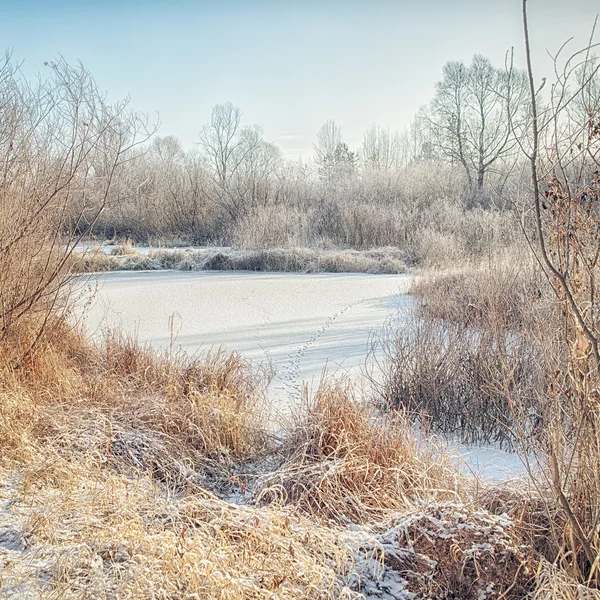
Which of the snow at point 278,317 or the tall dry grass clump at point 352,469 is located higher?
the snow at point 278,317

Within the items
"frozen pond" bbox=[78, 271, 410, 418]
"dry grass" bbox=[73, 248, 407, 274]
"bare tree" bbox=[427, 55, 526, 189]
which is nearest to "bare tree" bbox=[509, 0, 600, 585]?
"frozen pond" bbox=[78, 271, 410, 418]

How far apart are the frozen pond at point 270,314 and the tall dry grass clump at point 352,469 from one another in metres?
0.69

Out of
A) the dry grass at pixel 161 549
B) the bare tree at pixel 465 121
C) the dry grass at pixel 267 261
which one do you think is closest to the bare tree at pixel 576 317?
the dry grass at pixel 161 549

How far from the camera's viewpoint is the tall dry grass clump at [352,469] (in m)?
2.57

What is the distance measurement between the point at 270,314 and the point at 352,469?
4.38 meters

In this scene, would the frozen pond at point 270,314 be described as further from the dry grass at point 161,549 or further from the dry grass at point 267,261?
the dry grass at point 161,549

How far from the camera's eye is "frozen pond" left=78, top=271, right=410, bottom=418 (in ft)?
16.5

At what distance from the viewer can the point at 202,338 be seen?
5668 millimetres

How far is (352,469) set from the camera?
2689mm

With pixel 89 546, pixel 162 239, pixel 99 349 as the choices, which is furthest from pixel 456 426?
pixel 162 239

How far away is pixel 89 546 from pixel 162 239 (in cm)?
1495

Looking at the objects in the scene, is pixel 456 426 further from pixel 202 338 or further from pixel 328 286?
pixel 328 286

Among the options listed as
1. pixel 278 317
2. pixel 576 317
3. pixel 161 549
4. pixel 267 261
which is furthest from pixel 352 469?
pixel 267 261

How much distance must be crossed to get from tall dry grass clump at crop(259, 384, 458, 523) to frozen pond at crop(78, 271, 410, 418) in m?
0.69
